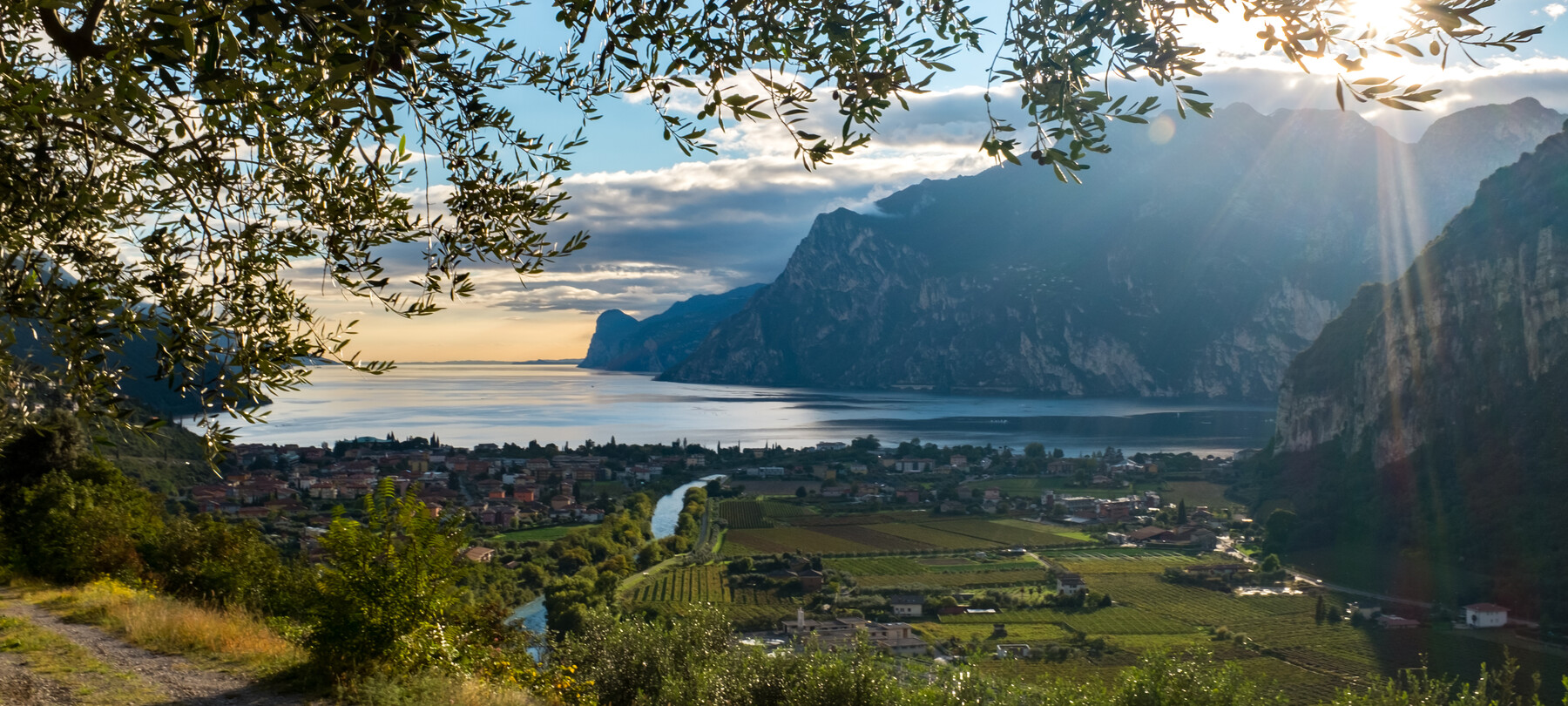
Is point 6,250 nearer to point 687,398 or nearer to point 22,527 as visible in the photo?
point 22,527

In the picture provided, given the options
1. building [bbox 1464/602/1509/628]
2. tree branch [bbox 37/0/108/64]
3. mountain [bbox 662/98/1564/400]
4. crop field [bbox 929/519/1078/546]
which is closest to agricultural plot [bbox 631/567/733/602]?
crop field [bbox 929/519/1078/546]

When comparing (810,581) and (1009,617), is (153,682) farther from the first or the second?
(810,581)

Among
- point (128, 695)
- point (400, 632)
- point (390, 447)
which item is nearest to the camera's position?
point (128, 695)

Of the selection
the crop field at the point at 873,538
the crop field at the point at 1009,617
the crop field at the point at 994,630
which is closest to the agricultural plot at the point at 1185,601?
the crop field at the point at 1009,617

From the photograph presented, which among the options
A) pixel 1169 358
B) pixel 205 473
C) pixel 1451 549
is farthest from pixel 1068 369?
pixel 205 473

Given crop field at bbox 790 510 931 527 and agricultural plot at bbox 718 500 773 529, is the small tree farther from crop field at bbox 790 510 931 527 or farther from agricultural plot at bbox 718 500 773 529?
crop field at bbox 790 510 931 527
